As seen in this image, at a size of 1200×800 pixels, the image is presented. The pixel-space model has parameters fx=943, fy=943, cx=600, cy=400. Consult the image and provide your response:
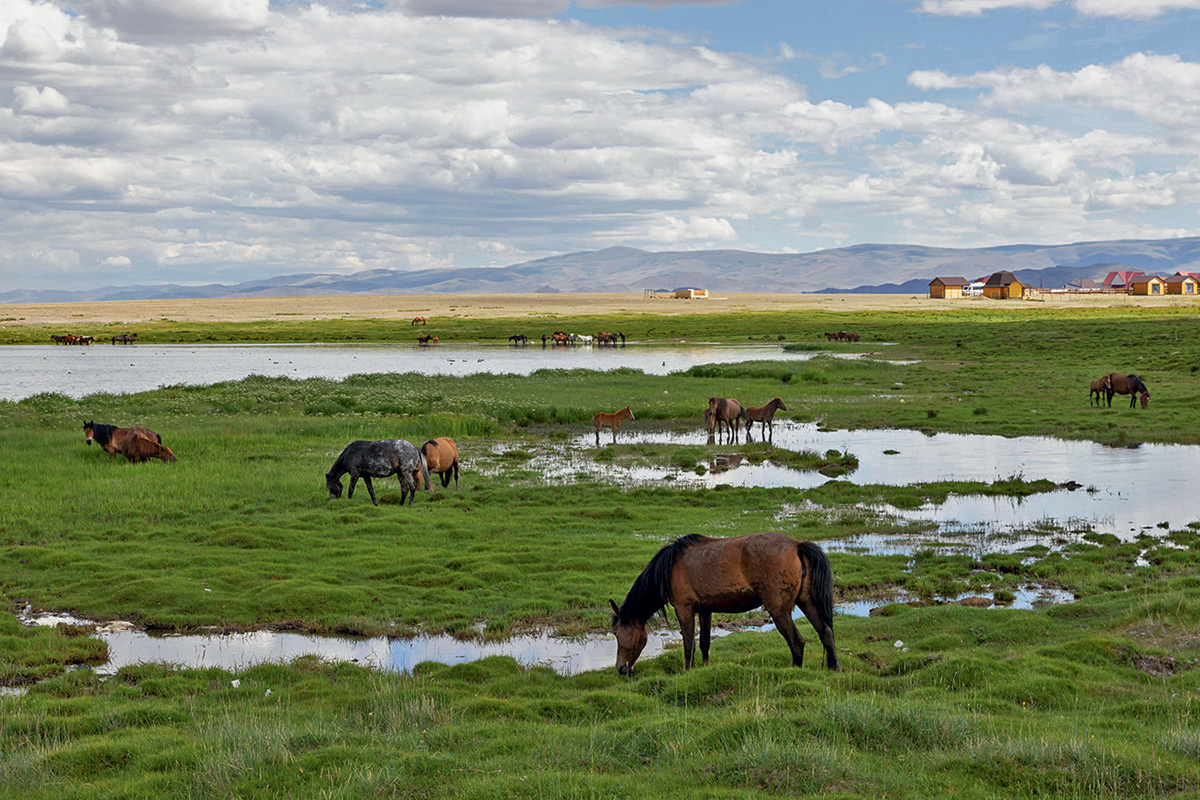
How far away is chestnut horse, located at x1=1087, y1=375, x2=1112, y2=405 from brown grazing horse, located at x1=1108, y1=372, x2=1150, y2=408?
18 centimetres

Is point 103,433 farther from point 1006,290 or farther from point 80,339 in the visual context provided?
point 1006,290

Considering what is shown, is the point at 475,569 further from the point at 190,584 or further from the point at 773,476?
the point at 773,476

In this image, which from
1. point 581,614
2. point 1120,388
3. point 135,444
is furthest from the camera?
point 1120,388

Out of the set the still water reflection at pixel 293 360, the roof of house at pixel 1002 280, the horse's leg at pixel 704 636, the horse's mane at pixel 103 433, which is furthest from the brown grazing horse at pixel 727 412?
the roof of house at pixel 1002 280

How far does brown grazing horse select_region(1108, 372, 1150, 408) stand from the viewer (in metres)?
36.0

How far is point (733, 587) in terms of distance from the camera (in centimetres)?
1094

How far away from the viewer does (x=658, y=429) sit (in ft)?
118

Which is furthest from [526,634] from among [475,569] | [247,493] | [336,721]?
[247,493]

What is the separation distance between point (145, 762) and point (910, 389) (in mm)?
42429

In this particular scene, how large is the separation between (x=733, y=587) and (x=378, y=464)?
41.8 ft

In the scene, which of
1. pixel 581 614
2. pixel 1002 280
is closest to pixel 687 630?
pixel 581 614

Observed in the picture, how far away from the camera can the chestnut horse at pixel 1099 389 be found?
37.5m

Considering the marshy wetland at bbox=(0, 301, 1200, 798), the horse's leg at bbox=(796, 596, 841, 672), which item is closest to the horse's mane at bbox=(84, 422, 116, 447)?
the marshy wetland at bbox=(0, 301, 1200, 798)

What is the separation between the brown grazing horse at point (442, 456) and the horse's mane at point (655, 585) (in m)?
11.9
